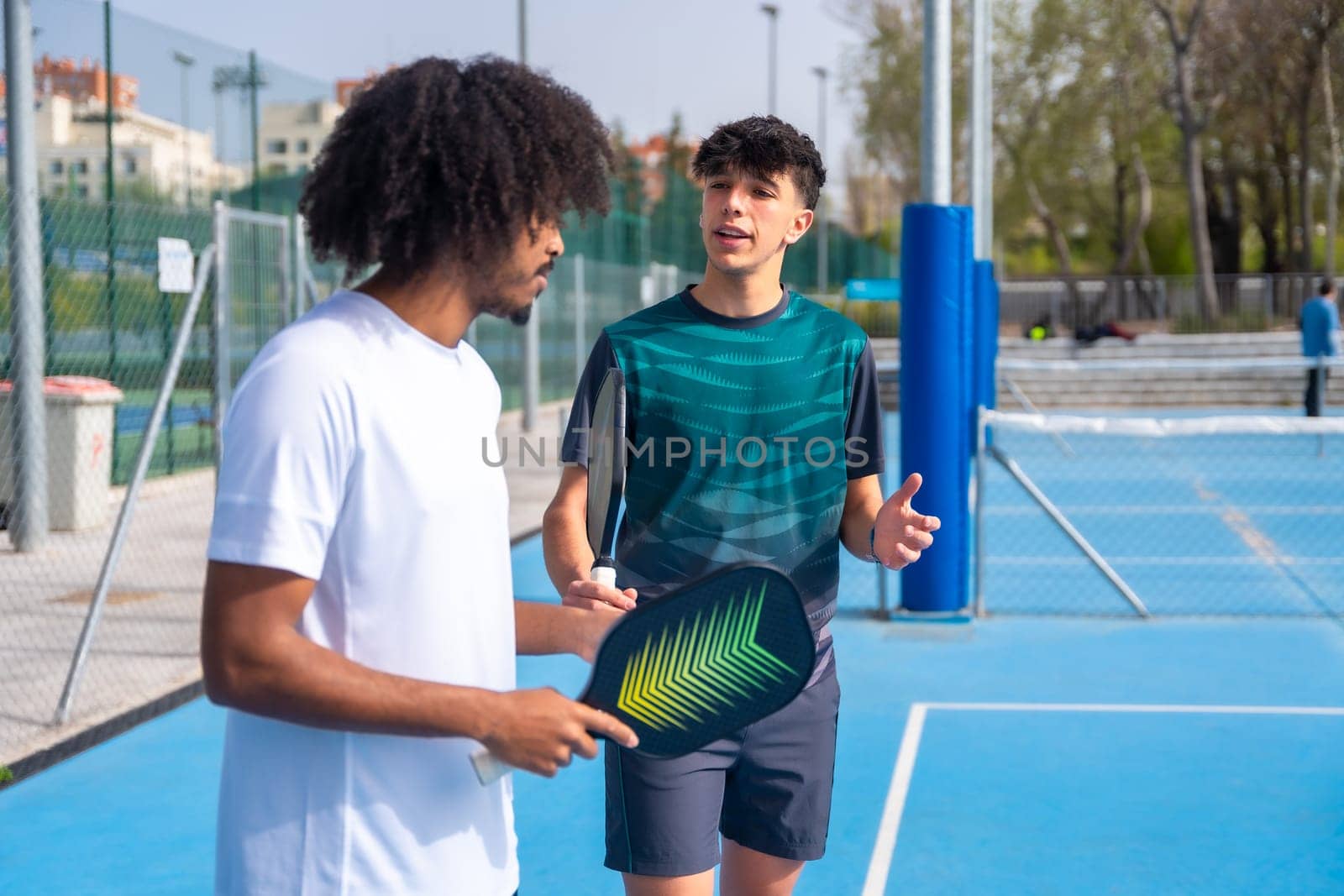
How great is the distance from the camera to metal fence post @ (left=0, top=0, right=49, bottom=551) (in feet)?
34.5

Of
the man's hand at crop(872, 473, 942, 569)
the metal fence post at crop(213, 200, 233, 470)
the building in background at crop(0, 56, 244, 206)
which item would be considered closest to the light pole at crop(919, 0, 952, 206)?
the metal fence post at crop(213, 200, 233, 470)

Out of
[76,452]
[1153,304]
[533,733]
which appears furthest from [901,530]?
[1153,304]

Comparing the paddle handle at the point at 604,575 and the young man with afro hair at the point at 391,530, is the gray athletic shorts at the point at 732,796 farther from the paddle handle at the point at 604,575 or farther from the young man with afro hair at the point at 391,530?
the young man with afro hair at the point at 391,530

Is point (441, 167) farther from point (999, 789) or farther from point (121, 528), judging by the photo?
point (121, 528)

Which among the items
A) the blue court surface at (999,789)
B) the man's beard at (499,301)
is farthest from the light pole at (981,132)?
the man's beard at (499,301)

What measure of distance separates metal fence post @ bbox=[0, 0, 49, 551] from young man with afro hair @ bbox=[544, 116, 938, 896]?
334 inches

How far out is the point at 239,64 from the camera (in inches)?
592

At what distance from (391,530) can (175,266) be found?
22.4 ft

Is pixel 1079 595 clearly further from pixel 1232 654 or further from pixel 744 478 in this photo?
pixel 744 478

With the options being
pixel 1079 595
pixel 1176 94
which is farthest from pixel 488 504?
pixel 1176 94

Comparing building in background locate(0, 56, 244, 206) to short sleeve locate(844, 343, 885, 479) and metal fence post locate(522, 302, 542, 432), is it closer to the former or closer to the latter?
metal fence post locate(522, 302, 542, 432)

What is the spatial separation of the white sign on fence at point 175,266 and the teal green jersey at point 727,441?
5475mm

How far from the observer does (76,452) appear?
39.3 ft

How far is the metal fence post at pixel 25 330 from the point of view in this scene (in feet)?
34.5
